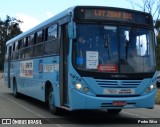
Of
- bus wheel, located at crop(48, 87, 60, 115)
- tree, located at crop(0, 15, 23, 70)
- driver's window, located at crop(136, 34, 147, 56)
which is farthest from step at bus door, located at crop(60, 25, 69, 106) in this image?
tree, located at crop(0, 15, 23, 70)

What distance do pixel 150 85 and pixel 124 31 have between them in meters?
1.73

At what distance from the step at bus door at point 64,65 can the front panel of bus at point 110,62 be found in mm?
869

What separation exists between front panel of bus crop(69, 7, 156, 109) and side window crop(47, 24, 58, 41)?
2.02 meters

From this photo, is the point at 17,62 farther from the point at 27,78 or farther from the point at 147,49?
the point at 147,49

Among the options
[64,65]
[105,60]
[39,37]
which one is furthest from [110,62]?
[39,37]

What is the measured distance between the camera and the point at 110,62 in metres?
11.6

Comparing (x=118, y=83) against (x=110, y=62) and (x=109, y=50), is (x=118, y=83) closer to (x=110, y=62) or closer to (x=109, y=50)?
(x=110, y=62)

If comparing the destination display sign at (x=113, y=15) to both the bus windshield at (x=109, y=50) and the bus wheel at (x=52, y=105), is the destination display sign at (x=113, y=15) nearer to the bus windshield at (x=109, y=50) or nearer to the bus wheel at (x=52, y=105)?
the bus windshield at (x=109, y=50)

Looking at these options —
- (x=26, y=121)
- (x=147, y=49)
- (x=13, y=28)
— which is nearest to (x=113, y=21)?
(x=147, y=49)

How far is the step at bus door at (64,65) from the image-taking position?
491 inches

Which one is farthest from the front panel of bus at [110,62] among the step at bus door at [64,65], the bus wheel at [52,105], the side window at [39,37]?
the side window at [39,37]

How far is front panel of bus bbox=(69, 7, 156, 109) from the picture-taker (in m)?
11.5

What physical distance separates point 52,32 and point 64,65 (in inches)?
73.0

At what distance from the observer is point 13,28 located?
385 ft
